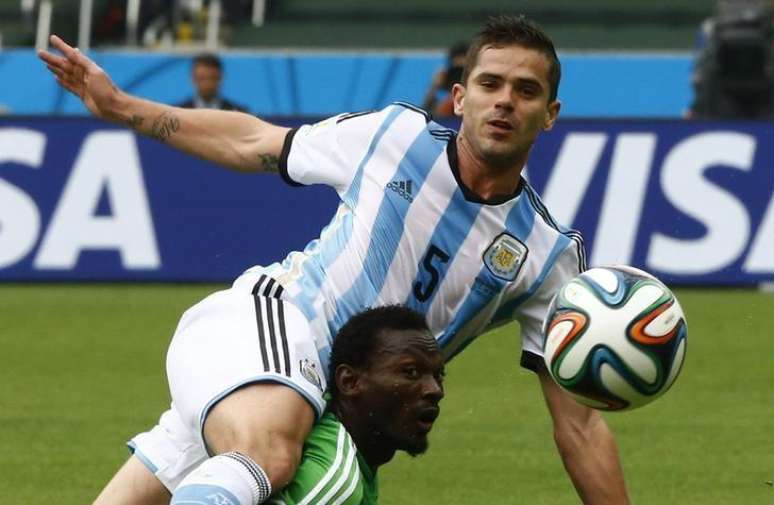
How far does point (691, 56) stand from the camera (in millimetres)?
20531

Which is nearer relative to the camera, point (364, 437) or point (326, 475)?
point (326, 475)

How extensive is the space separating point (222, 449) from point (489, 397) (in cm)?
514

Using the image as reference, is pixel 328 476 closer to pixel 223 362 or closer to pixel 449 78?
pixel 223 362

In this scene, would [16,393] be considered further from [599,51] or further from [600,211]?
[599,51]

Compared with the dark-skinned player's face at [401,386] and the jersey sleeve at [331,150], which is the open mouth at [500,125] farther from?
the dark-skinned player's face at [401,386]

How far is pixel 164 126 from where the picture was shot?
257 inches

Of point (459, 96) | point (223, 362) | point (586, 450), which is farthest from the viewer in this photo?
point (586, 450)

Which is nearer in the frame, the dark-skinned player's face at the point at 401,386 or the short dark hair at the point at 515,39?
the dark-skinned player's face at the point at 401,386

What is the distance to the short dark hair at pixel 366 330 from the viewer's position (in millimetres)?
5883

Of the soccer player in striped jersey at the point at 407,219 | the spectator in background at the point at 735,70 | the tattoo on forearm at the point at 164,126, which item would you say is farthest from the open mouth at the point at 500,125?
the spectator in background at the point at 735,70

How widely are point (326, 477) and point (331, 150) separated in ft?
4.64

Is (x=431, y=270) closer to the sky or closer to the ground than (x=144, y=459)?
closer to the sky

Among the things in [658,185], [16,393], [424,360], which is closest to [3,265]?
[16,393]

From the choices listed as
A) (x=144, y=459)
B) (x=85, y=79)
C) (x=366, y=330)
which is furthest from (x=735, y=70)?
(x=366, y=330)
